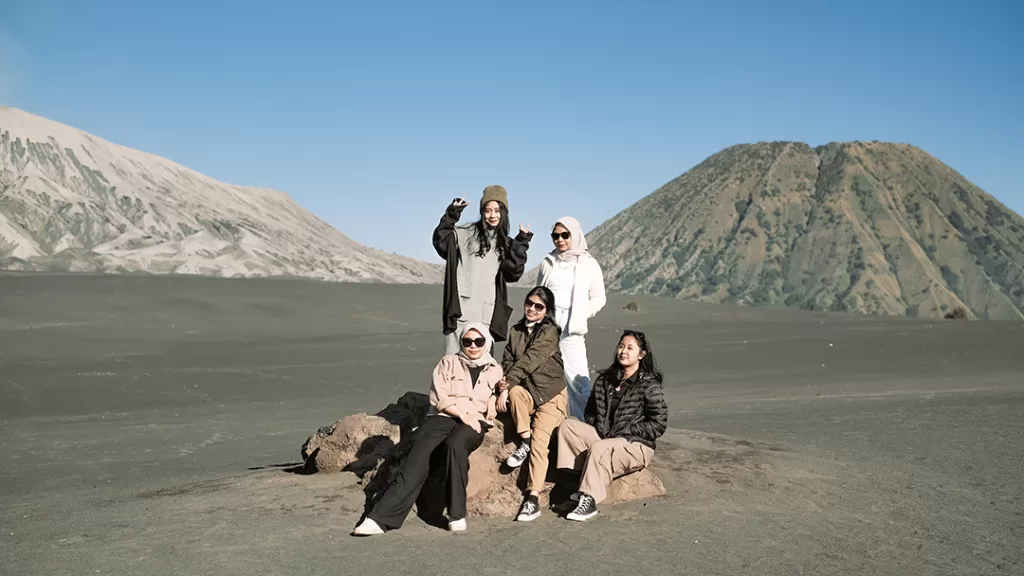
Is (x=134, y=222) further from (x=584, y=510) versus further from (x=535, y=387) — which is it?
(x=584, y=510)

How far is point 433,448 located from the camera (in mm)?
6035

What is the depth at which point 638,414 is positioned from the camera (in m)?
6.39

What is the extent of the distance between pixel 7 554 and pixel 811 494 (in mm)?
5046

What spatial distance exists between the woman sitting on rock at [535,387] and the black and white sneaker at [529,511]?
39 mm

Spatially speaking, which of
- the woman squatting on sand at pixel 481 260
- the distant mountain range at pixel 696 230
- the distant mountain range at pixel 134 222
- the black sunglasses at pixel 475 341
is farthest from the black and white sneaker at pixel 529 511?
the distant mountain range at pixel 696 230

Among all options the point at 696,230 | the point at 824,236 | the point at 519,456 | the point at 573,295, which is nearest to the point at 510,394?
the point at 519,456

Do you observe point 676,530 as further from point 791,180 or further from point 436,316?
point 791,180

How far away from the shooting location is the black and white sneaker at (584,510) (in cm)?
588

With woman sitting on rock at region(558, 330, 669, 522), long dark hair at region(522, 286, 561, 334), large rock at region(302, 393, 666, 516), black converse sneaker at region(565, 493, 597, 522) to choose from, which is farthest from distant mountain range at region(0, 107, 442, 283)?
black converse sneaker at region(565, 493, 597, 522)

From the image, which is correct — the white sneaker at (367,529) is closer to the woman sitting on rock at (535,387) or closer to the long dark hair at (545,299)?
the woman sitting on rock at (535,387)

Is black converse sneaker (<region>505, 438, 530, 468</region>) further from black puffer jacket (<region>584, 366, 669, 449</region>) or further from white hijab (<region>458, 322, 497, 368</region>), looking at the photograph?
white hijab (<region>458, 322, 497, 368</region>)

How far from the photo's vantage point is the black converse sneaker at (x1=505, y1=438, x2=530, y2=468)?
6.31 meters

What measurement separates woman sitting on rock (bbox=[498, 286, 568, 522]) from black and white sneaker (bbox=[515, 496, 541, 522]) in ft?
0.13

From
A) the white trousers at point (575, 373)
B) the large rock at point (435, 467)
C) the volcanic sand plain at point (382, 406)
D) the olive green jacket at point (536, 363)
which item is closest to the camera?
the volcanic sand plain at point (382, 406)
